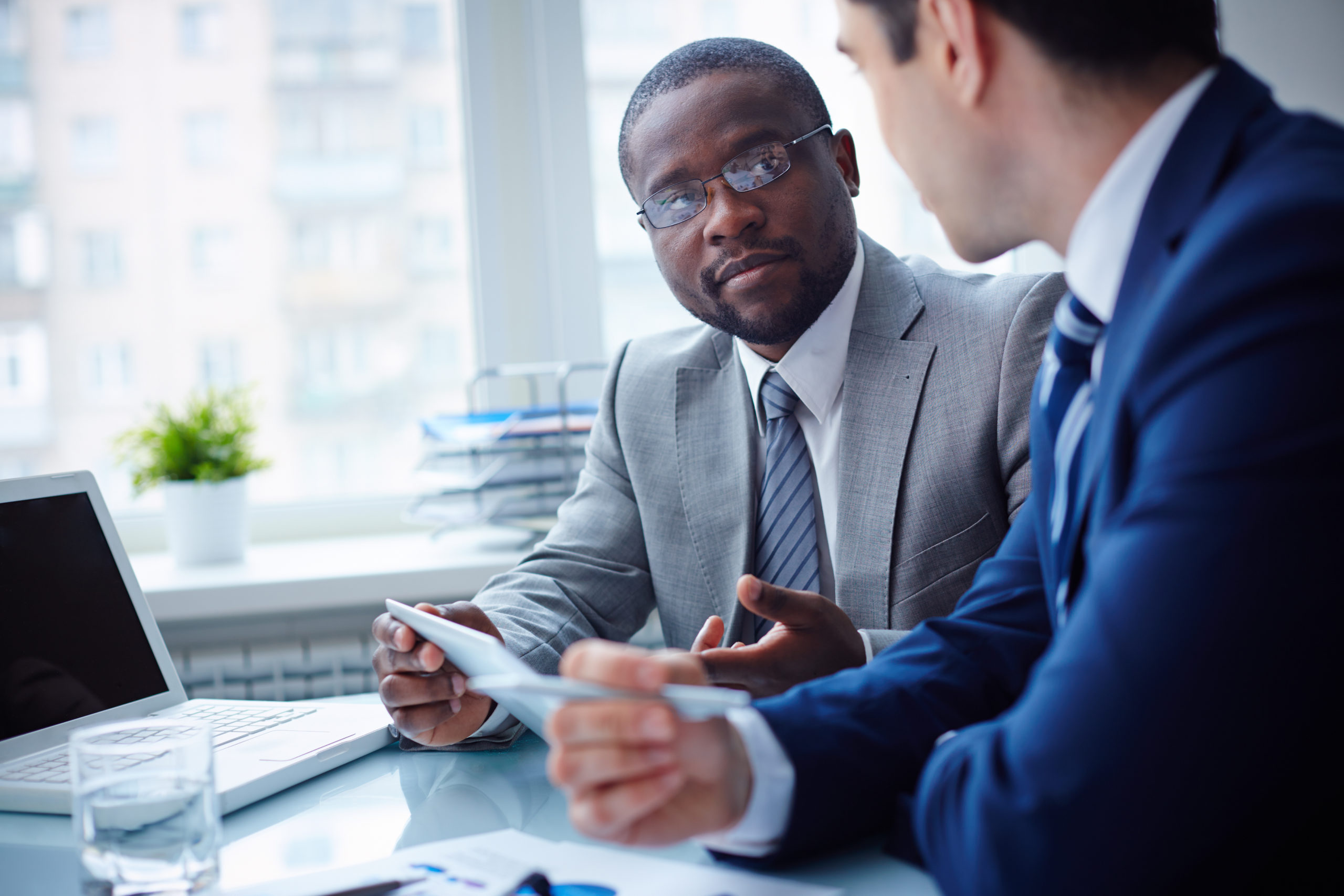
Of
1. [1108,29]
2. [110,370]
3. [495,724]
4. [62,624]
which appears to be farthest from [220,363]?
[1108,29]

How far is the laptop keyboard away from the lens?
3.24ft

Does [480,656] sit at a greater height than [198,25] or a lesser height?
lesser

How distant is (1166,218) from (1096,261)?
0.08 metres

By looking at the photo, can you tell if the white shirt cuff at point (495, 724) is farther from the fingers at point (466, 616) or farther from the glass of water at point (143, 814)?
the glass of water at point (143, 814)

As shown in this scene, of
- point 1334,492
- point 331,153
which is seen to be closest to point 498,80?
point 331,153

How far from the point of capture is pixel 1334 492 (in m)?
0.52

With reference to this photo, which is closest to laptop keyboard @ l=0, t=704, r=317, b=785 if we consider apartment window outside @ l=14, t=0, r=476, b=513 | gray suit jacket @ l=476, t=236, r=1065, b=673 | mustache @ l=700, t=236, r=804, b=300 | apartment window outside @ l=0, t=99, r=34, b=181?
gray suit jacket @ l=476, t=236, r=1065, b=673

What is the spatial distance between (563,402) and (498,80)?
0.83 m

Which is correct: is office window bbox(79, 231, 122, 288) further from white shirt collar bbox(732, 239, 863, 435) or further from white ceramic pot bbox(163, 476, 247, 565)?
white shirt collar bbox(732, 239, 863, 435)

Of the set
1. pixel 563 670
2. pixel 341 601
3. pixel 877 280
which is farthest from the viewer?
pixel 341 601

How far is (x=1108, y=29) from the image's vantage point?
2.31 ft

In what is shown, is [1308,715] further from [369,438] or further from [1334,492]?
Answer: [369,438]

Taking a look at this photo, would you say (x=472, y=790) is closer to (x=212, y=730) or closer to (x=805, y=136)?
(x=212, y=730)

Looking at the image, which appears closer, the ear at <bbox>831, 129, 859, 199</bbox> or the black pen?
the black pen
